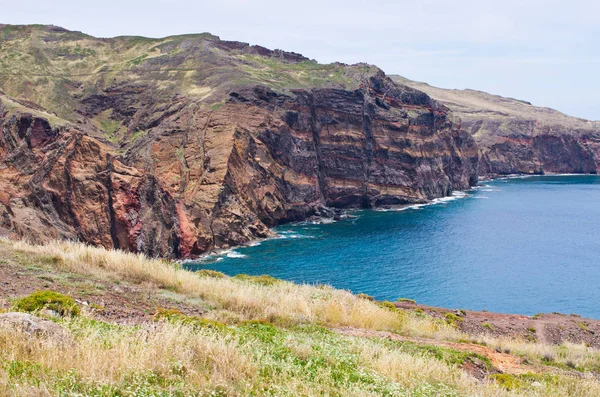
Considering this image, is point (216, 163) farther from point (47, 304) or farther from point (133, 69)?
point (47, 304)

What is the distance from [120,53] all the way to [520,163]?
14664 cm

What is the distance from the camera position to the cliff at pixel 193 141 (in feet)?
201

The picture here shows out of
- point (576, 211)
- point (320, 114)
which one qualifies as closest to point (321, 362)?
point (320, 114)

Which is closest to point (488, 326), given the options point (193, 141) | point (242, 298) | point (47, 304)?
point (242, 298)

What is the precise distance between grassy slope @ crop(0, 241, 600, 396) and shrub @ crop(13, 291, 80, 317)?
21.7 inches

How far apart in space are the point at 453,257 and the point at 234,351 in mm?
62253

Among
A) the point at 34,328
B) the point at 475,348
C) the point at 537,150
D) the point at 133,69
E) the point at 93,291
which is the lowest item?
the point at 475,348

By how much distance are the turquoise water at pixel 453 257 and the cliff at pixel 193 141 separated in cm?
827

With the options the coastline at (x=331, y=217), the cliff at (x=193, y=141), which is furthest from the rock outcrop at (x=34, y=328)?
the coastline at (x=331, y=217)

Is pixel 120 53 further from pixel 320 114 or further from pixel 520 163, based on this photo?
pixel 520 163

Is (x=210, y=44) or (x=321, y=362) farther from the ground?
(x=210, y=44)

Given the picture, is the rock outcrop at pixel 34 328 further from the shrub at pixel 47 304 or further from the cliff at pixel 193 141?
the cliff at pixel 193 141

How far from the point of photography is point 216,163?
79625mm

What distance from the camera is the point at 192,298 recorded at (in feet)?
62.5
